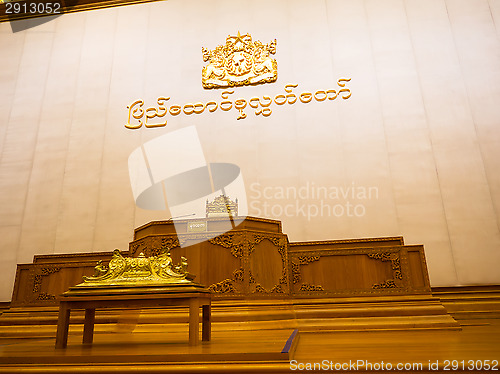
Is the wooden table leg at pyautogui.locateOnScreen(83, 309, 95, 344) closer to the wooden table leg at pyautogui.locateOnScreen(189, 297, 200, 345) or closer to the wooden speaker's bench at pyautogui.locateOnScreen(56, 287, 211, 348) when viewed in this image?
the wooden speaker's bench at pyautogui.locateOnScreen(56, 287, 211, 348)

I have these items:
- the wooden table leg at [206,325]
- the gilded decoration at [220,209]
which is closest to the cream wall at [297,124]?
the gilded decoration at [220,209]

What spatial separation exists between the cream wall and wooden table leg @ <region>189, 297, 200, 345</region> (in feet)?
12.3

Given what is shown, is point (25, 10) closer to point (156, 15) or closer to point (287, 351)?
point (156, 15)

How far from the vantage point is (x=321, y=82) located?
22.1 feet

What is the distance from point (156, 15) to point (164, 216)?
4.30 m

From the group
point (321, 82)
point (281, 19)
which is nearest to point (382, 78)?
point (321, 82)

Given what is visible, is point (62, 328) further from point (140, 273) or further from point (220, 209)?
point (220, 209)

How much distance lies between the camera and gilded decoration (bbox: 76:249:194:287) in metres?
2.40

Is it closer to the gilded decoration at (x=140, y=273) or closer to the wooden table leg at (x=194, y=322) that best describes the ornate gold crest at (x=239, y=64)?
the gilded decoration at (x=140, y=273)

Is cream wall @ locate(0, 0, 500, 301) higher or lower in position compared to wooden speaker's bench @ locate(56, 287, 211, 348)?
higher

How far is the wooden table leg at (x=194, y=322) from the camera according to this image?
86.6 inches

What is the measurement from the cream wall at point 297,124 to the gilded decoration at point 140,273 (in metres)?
3.60

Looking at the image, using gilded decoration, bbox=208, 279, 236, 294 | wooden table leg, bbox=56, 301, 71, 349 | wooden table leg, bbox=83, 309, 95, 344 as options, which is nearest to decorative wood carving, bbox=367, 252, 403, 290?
gilded decoration, bbox=208, 279, 236, 294

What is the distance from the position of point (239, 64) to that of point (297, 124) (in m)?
1.73
